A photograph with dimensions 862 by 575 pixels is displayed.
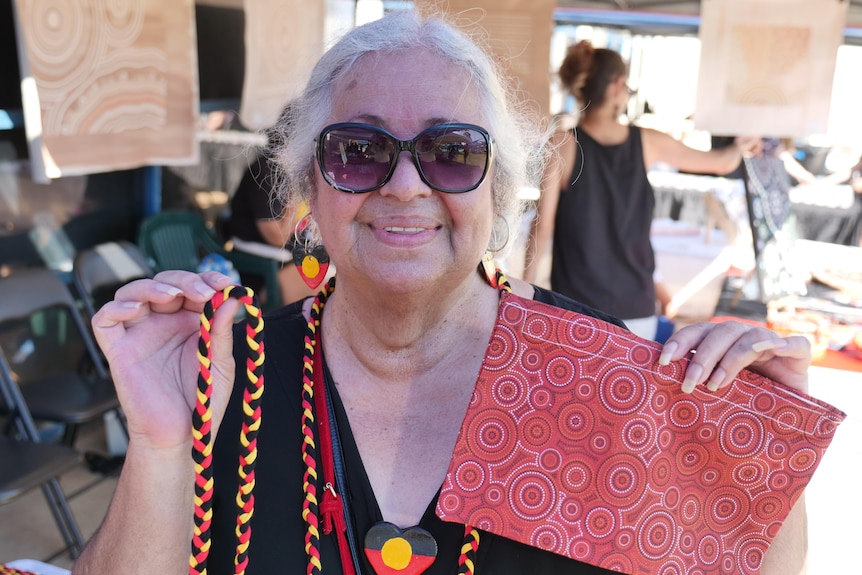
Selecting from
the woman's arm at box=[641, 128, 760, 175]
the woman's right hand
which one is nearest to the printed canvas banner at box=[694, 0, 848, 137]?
the woman's arm at box=[641, 128, 760, 175]

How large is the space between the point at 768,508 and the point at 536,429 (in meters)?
0.39

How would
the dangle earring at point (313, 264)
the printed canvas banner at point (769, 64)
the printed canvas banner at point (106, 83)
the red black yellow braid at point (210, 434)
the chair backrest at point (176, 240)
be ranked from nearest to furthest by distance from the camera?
the red black yellow braid at point (210, 434)
the dangle earring at point (313, 264)
the printed canvas banner at point (106, 83)
the printed canvas banner at point (769, 64)
the chair backrest at point (176, 240)

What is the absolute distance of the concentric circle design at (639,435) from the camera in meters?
1.20

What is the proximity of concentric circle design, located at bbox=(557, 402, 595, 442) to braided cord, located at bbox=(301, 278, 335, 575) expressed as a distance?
0.45m

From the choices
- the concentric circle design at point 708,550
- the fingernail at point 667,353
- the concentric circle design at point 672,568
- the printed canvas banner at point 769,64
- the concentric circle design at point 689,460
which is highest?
the printed canvas banner at point 769,64

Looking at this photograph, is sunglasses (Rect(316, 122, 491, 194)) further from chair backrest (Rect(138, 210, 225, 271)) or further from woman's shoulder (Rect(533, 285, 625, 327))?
chair backrest (Rect(138, 210, 225, 271))

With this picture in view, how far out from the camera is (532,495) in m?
1.22

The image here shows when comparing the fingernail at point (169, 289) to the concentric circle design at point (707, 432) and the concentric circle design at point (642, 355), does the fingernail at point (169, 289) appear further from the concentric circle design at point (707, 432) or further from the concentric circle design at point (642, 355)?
the concentric circle design at point (707, 432)

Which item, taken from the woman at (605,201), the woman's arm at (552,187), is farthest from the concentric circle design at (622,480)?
the woman at (605,201)

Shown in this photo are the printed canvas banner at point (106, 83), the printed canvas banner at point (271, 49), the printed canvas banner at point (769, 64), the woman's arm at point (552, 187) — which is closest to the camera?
the printed canvas banner at point (106, 83)

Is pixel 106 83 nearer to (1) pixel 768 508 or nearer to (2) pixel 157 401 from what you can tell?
(2) pixel 157 401

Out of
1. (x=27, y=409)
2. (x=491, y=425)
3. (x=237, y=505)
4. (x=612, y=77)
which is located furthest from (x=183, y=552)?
(x=612, y=77)

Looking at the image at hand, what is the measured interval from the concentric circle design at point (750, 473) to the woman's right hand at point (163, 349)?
33.6 inches

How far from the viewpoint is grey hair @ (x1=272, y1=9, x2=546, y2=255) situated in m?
1.42
